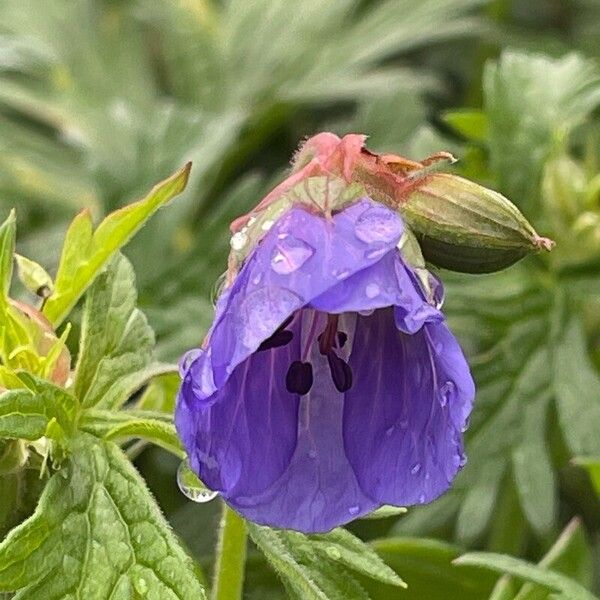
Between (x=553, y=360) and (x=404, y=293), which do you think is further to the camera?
(x=553, y=360)

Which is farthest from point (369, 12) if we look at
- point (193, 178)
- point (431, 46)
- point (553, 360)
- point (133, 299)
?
point (133, 299)

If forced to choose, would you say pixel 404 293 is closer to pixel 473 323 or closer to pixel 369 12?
pixel 473 323

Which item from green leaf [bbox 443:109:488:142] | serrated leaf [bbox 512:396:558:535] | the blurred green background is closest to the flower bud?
the blurred green background

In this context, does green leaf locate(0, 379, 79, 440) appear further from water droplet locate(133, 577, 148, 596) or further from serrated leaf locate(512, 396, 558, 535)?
serrated leaf locate(512, 396, 558, 535)

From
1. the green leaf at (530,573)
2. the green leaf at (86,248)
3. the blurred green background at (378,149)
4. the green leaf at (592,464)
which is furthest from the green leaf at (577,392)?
the green leaf at (86,248)

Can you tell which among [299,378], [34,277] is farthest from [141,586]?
[34,277]

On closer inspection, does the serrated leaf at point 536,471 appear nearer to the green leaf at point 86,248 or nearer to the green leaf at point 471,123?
the green leaf at point 471,123
